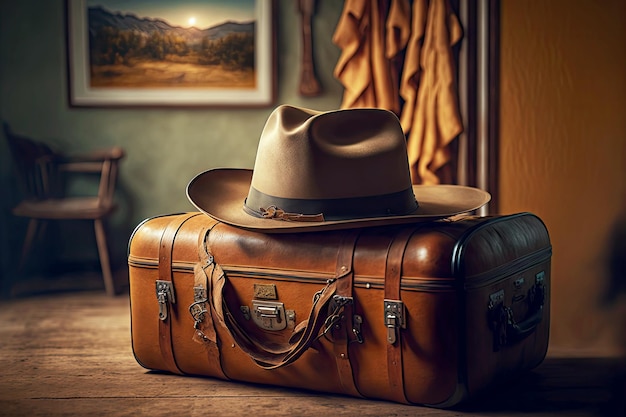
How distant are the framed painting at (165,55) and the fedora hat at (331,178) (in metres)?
2.25

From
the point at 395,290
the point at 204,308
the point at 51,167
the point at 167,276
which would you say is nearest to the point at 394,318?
the point at 395,290

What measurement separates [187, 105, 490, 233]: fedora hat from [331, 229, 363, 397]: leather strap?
5cm

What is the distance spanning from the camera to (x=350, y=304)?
1961 millimetres

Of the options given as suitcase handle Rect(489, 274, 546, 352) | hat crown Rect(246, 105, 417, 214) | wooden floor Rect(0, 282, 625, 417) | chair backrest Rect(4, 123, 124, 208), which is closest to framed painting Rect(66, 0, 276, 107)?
chair backrest Rect(4, 123, 124, 208)

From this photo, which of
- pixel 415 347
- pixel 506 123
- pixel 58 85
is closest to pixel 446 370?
pixel 415 347

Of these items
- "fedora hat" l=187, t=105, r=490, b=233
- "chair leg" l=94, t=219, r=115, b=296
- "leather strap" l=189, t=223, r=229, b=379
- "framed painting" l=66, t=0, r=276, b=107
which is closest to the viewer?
"fedora hat" l=187, t=105, r=490, b=233

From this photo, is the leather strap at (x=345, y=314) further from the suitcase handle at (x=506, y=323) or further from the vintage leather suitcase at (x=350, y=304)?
the suitcase handle at (x=506, y=323)

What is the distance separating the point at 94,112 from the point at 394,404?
3019 mm

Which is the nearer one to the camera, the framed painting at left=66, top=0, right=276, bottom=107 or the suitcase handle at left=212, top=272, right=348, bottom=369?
the suitcase handle at left=212, top=272, right=348, bottom=369

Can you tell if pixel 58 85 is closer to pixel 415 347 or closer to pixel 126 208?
pixel 126 208

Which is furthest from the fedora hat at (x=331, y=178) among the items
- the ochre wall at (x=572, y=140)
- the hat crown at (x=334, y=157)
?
the ochre wall at (x=572, y=140)

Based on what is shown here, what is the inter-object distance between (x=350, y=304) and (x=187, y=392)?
1.82ft

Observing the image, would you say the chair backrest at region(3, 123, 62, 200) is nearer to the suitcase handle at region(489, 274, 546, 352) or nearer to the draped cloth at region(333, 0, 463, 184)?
the draped cloth at region(333, 0, 463, 184)

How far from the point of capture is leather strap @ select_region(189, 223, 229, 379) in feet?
7.06
